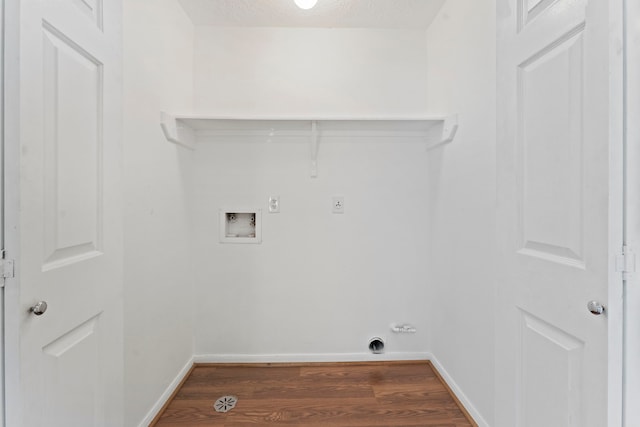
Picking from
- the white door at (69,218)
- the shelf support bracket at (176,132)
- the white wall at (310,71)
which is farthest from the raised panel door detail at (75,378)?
the white wall at (310,71)

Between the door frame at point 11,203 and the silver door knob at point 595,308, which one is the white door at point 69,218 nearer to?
the door frame at point 11,203

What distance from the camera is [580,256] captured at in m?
0.86

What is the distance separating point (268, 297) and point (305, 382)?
23.5 inches

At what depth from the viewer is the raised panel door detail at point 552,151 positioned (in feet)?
2.87

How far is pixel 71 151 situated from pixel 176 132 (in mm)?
913

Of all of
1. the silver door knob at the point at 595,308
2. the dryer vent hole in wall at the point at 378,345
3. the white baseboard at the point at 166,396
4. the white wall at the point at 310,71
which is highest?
the white wall at the point at 310,71

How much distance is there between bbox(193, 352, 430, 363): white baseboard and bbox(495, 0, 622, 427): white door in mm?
958

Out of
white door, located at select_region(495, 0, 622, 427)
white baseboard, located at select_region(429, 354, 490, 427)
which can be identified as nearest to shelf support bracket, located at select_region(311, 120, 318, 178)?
white door, located at select_region(495, 0, 622, 427)

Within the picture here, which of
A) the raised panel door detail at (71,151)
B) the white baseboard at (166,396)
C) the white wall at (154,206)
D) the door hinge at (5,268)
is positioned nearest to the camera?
the door hinge at (5,268)

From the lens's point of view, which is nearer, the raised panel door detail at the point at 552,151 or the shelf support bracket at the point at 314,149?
the raised panel door detail at the point at 552,151

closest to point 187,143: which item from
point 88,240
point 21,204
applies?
point 88,240

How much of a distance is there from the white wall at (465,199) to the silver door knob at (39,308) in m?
1.66

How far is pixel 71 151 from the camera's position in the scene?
0.93 metres

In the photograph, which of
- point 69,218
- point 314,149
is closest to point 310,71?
point 314,149
